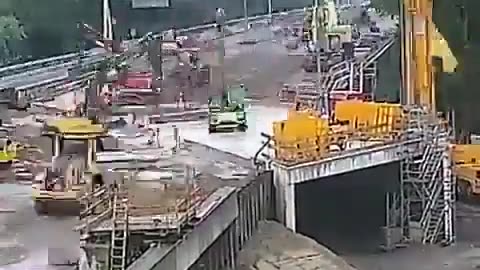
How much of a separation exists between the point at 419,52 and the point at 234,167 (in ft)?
35.5

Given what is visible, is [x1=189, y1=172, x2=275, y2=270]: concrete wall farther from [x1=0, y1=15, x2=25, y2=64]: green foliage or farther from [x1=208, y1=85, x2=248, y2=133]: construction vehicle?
[x1=0, y1=15, x2=25, y2=64]: green foliage

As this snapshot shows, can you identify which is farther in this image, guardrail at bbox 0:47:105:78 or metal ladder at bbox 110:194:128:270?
guardrail at bbox 0:47:105:78

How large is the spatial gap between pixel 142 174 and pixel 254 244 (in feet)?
11.1

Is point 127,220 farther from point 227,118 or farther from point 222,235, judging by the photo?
point 227,118

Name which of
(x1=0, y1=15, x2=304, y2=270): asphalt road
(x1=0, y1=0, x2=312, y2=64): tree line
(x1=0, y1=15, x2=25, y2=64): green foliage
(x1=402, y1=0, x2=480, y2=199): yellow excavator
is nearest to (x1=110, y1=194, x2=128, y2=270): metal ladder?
(x1=0, y1=15, x2=304, y2=270): asphalt road

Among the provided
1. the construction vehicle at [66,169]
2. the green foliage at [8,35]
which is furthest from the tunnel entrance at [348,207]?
the green foliage at [8,35]

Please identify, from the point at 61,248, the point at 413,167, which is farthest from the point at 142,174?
the point at 413,167

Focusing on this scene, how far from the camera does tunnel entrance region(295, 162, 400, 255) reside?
3534 centimetres

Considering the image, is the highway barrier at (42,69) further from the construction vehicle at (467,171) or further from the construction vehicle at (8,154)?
the construction vehicle at (467,171)

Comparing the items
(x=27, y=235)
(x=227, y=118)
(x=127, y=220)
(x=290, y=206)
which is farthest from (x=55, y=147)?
(x=227, y=118)

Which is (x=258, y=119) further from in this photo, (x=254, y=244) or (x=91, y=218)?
(x=91, y=218)

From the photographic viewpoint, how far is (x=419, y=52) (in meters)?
38.4

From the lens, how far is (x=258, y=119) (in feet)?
131

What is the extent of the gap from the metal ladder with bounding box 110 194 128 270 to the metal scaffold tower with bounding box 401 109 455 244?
1573cm
